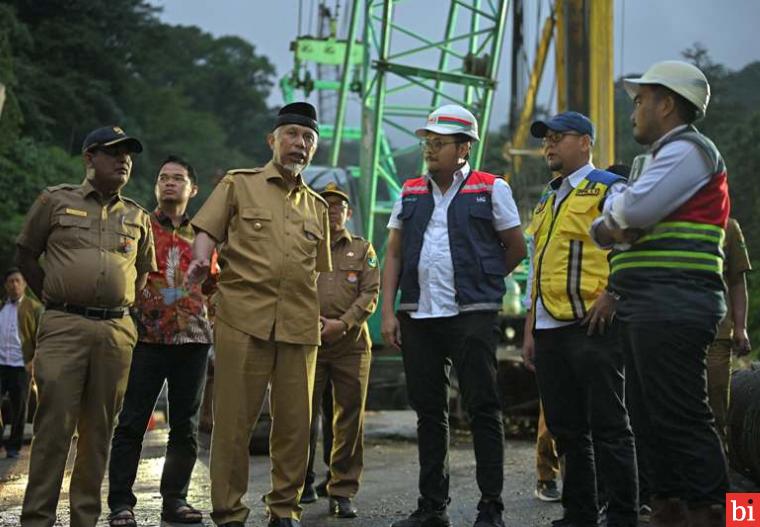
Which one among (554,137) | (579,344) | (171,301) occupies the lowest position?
(579,344)

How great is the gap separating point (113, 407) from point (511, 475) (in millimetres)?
4386

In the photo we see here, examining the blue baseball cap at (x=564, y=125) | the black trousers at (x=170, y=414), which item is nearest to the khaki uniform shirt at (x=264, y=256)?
the black trousers at (x=170, y=414)

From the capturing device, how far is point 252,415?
6.15 meters

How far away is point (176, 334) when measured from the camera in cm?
684

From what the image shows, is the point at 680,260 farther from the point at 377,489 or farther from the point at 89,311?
the point at 377,489

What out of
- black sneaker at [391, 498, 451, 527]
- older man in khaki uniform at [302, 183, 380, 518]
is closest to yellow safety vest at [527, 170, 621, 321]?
black sneaker at [391, 498, 451, 527]

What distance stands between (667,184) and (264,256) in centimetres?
222

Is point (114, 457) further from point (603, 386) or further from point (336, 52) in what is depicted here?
point (336, 52)

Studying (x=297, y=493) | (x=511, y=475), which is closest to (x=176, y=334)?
(x=297, y=493)

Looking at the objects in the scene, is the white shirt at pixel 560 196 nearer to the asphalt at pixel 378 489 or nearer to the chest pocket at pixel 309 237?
the chest pocket at pixel 309 237

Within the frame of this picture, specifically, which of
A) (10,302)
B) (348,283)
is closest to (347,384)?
(348,283)

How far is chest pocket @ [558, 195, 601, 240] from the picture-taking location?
604 centimetres

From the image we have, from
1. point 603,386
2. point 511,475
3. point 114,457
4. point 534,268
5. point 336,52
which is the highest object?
point 336,52

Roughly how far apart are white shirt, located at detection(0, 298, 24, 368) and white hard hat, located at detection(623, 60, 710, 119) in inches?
336
